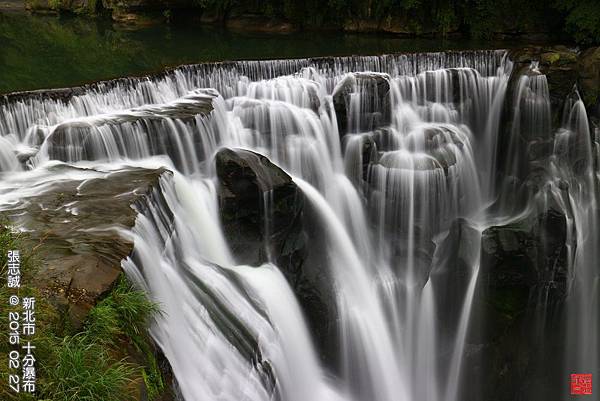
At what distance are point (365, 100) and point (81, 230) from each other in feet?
27.6

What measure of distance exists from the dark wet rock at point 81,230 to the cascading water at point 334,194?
0.88 feet

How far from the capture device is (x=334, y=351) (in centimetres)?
883

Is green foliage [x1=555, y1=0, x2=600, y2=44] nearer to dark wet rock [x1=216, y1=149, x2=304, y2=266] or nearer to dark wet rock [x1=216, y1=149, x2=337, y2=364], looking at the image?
dark wet rock [x1=216, y1=149, x2=337, y2=364]

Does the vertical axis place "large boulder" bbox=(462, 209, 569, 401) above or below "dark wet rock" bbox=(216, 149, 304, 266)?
below

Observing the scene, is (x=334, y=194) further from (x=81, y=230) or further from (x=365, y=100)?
(x=81, y=230)

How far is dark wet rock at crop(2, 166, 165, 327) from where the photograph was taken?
4869 mm

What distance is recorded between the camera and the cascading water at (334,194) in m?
6.73

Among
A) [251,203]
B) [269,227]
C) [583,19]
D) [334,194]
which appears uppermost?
[583,19]

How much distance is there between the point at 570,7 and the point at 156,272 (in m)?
17.9

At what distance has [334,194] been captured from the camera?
11375 millimetres

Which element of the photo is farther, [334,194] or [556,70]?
[556,70]

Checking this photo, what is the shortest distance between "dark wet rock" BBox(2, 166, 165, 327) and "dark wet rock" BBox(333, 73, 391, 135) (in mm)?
5823

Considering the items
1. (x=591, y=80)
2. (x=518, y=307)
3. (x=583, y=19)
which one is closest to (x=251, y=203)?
(x=518, y=307)

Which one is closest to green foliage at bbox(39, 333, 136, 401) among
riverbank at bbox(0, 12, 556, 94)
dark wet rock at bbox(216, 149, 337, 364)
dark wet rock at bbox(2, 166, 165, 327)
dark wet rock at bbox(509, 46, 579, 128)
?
dark wet rock at bbox(2, 166, 165, 327)
